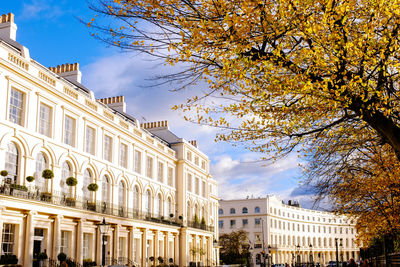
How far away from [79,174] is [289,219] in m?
78.2

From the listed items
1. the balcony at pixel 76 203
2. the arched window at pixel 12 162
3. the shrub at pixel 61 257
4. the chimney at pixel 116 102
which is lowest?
the shrub at pixel 61 257

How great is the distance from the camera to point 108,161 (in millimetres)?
37469

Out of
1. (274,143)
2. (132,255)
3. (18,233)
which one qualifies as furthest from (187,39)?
(132,255)

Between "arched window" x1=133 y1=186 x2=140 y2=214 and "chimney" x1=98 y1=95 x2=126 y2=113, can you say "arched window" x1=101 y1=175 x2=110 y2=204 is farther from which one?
"chimney" x1=98 y1=95 x2=126 y2=113

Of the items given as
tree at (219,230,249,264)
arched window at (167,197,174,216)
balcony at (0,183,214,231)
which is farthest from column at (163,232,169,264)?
tree at (219,230,249,264)

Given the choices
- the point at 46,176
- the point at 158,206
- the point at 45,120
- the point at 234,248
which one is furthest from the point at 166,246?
the point at 234,248

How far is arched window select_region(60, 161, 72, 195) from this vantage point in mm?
30853

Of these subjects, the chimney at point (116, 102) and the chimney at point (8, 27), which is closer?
the chimney at point (8, 27)

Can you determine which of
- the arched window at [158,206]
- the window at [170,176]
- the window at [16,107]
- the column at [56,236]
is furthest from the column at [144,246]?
the window at [16,107]

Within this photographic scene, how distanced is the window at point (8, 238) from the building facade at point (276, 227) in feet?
213

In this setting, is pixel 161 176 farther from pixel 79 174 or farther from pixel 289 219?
pixel 289 219

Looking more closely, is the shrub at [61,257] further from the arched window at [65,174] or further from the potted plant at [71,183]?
the arched window at [65,174]

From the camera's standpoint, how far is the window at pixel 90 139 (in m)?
34.6

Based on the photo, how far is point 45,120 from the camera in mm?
29812
